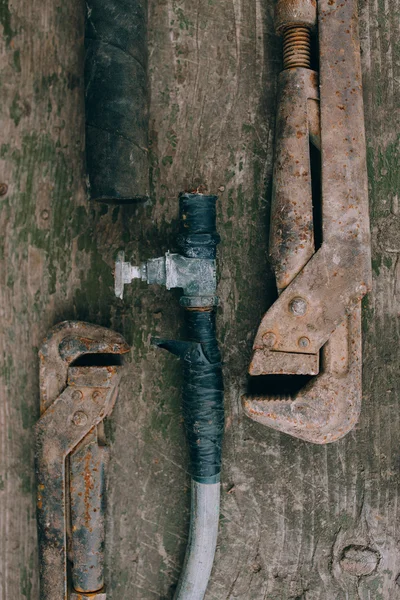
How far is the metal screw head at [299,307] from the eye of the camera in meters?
1.77

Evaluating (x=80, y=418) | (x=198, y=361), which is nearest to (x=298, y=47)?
(x=198, y=361)

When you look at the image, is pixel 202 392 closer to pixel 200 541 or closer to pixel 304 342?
pixel 304 342

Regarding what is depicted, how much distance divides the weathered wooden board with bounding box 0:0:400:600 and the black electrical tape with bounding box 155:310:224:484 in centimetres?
12

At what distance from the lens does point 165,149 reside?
77.6 inches

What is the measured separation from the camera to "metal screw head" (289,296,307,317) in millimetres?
1770

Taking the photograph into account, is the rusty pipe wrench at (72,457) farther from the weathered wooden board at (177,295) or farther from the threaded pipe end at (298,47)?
the threaded pipe end at (298,47)

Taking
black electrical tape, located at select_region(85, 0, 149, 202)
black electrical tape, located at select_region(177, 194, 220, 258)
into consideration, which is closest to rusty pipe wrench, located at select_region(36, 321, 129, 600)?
black electrical tape, located at select_region(177, 194, 220, 258)

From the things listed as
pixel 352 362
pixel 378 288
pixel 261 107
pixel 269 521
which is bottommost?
pixel 269 521

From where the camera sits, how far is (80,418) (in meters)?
1.84

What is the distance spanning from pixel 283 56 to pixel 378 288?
853 mm

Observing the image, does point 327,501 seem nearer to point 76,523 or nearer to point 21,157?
point 76,523

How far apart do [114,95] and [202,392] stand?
98 centimetres

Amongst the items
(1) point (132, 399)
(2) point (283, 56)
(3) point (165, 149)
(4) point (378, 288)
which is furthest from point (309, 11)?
(1) point (132, 399)

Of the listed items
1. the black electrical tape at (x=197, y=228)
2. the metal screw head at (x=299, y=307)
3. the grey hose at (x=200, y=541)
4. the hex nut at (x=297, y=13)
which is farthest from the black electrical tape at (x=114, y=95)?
the grey hose at (x=200, y=541)
